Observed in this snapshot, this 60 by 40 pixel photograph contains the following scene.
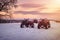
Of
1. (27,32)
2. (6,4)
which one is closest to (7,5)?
(6,4)

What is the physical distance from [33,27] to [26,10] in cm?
24

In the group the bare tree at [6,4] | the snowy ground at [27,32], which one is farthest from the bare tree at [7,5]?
the snowy ground at [27,32]

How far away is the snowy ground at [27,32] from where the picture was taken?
1.61 meters

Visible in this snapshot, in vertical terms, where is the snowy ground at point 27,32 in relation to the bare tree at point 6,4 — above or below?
below

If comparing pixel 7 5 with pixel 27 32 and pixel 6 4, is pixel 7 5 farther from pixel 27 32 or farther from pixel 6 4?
pixel 27 32

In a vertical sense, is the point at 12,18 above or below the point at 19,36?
above

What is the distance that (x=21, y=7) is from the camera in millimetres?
1655

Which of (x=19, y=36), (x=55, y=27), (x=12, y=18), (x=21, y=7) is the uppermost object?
(x=21, y=7)

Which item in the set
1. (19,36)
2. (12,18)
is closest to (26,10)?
(12,18)

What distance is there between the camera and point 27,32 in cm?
162

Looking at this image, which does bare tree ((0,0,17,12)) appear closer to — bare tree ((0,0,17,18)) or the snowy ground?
bare tree ((0,0,17,18))

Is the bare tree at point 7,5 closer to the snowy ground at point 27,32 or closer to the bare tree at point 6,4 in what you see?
the bare tree at point 6,4

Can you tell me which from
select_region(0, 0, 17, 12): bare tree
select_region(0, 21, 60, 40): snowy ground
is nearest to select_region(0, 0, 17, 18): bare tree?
select_region(0, 0, 17, 12): bare tree

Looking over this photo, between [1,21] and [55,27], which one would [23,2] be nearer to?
[1,21]
